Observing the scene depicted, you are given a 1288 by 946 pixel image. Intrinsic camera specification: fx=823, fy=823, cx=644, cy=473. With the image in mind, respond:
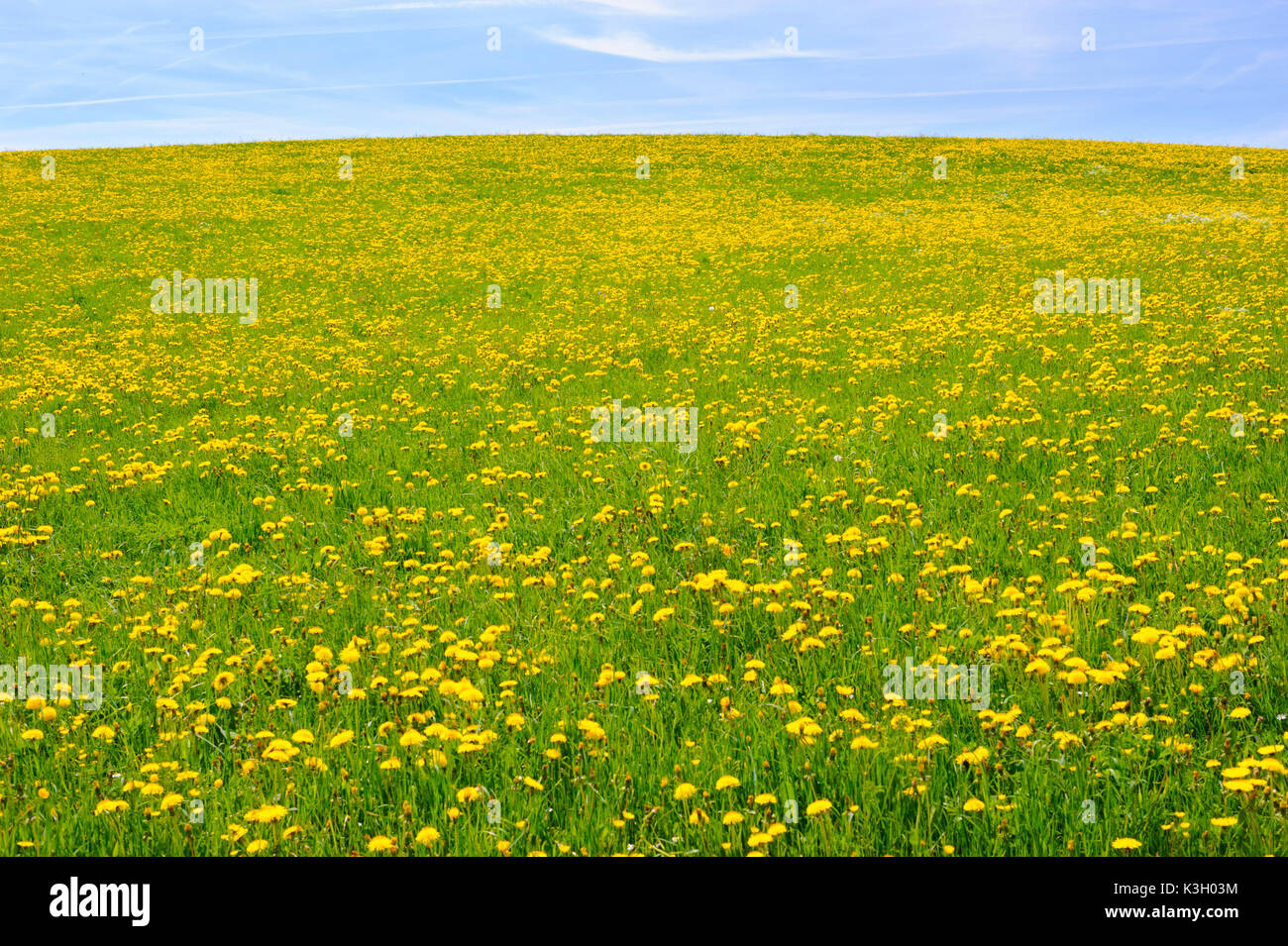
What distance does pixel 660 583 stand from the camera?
606cm

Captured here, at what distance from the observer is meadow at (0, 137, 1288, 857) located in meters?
3.67

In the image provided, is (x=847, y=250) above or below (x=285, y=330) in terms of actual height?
above

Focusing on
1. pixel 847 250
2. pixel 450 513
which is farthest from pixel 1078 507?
pixel 847 250

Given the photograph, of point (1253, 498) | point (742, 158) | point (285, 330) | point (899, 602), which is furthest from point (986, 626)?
point (742, 158)

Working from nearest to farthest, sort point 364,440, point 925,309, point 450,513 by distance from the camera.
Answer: point 450,513 < point 364,440 < point 925,309

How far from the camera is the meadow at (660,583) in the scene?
145 inches

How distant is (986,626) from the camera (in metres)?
5.10

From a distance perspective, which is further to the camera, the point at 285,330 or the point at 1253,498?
the point at 285,330

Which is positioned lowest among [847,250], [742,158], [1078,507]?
[1078,507]

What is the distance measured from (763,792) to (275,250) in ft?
94.3
